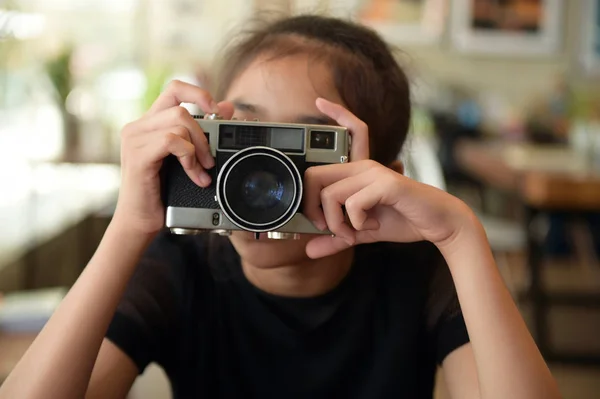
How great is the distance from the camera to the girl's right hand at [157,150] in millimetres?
781

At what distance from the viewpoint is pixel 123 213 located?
0.84 metres

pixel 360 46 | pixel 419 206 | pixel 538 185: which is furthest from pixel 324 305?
pixel 538 185

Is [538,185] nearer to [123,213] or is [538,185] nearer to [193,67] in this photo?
[123,213]

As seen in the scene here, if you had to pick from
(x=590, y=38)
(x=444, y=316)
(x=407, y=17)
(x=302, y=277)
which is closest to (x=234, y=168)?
(x=302, y=277)

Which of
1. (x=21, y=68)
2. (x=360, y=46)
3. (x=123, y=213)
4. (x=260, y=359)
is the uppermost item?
(x=21, y=68)

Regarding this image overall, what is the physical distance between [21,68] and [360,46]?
2.42m

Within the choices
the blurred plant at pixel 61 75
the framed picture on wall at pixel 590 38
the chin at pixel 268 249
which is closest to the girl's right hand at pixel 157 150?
the chin at pixel 268 249

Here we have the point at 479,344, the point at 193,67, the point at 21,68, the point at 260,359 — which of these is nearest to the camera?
the point at 479,344

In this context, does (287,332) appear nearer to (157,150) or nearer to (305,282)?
(305,282)

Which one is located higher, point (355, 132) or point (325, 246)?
point (355, 132)

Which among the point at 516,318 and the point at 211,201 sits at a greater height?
the point at 211,201

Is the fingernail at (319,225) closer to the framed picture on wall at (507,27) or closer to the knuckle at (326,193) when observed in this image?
the knuckle at (326,193)

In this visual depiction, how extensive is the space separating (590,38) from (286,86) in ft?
15.1

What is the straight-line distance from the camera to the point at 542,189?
2408 mm
